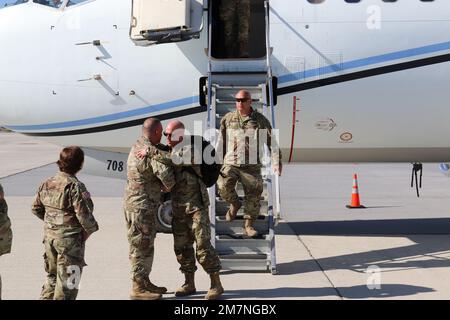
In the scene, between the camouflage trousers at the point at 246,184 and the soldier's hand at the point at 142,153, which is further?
the camouflage trousers at the point at 246,184

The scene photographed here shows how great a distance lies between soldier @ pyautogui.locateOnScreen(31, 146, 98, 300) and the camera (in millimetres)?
6410

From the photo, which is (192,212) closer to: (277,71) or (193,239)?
(193,239)

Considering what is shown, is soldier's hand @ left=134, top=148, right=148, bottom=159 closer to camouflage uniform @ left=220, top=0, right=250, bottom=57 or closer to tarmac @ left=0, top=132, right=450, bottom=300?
tarmac @ left=0, top=132, right=450, bottom=300

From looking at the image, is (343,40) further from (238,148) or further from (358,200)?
(358,200)

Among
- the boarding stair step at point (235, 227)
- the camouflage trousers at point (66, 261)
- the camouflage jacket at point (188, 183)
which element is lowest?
the camouflage trousers at point (66, 261)

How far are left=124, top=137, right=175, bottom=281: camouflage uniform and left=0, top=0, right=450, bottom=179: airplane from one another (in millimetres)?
3027

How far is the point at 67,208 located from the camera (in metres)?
6.45

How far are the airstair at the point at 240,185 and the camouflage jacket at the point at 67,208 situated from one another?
287cm

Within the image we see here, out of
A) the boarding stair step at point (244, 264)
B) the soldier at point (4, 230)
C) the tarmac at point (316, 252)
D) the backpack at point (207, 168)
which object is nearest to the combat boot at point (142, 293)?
the tarmac at point (316, 252)

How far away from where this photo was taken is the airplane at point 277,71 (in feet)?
33.9

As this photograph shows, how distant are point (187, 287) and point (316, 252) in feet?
10.2

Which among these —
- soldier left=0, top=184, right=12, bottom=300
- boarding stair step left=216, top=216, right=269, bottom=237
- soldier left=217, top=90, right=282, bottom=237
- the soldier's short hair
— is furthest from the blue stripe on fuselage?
soldier left=0, top=184, right=12, bottom=300

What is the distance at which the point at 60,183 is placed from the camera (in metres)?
6.48

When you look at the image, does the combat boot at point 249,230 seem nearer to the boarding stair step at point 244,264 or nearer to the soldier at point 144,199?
the boarding stair step at point 244,264
